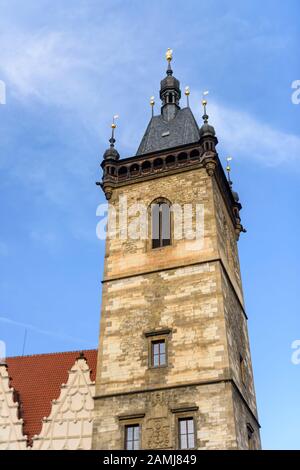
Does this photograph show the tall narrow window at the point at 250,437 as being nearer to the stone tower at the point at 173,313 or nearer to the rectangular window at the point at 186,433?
the stone tower at the point at 173,313

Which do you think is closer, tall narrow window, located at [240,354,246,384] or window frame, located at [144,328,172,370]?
window frame, located at [144,328,172,370]

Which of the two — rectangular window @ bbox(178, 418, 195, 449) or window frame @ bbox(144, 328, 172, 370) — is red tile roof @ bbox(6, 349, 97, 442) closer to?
window frame @ bbox(144, 328, 172, 370)

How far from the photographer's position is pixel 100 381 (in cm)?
1947

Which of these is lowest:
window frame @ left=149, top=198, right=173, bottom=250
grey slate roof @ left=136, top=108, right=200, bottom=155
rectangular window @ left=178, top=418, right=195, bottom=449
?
rectangular window @ left=178, top=418, right=195, bottom=449

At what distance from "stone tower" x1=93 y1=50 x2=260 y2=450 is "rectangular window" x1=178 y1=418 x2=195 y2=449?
0.03 metres

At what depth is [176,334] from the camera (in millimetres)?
19500

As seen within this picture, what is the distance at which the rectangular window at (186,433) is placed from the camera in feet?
56.6

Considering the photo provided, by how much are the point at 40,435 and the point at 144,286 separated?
6.02 meters

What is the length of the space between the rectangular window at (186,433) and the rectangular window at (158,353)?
2070 millimetres

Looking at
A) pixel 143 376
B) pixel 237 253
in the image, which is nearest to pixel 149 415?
pixel 143 376

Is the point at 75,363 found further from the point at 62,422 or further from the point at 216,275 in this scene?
the point at 216,275

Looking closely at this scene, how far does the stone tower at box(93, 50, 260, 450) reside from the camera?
58.7ft

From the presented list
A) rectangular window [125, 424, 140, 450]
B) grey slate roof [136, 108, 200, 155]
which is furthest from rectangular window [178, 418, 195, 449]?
grey slate roof [136, 108, 200, 155]

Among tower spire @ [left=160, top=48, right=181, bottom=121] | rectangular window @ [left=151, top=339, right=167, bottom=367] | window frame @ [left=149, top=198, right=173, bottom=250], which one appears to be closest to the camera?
rectangular window @ [left=151, top=339, right=167, bottom=367]
